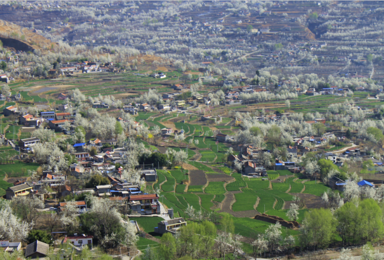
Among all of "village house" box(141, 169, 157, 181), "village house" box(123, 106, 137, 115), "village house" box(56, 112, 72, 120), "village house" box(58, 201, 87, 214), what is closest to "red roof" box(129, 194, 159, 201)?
"village house" box(58, 201, 87, 214)

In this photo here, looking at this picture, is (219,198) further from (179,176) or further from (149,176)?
(149,176)

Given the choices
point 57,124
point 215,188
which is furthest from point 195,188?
point 57,124

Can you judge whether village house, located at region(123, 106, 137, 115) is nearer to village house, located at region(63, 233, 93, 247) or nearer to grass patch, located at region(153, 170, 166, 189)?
grass patch, located at region(153, 170, 166, 189)

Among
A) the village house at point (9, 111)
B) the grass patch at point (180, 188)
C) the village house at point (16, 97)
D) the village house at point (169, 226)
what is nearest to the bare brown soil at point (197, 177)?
the grass patch at point (180, 188)

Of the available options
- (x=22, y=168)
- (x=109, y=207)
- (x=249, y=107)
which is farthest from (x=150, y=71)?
(x=109, y=207)

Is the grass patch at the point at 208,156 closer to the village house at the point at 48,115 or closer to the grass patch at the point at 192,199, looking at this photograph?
the grass patch at the point at 192,199
